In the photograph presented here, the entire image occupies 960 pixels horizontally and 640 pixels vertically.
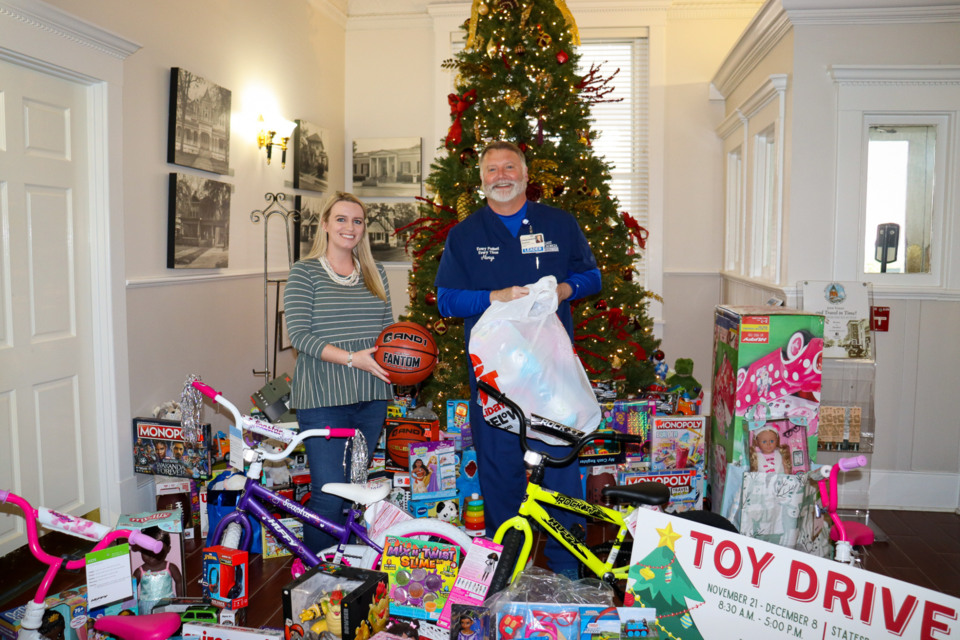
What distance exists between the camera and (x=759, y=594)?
156cm

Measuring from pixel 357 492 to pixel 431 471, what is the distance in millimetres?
1028

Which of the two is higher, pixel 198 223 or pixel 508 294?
pixel 198 223

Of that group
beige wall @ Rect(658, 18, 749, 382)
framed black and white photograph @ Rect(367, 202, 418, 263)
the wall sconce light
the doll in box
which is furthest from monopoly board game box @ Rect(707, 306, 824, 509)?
framed black and white photograph @ Rect(367, 202, 418, 263)

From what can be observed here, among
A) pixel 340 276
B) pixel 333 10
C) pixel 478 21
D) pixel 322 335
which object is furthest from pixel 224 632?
pixel 333 10

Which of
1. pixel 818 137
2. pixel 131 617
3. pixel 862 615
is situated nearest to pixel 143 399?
pixel 131 617

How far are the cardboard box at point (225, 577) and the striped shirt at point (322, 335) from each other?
0.58 metres

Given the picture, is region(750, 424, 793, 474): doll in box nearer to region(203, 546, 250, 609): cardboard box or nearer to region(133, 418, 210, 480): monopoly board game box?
region(203, 546, 250, 609): cardboard box

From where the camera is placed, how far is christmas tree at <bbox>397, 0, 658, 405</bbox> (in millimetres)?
3869

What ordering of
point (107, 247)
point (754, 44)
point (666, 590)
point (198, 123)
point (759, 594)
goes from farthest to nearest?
point (754, 44) → point (198, 123) → point (107, 247) → point (666, 590) → point (759, 594)

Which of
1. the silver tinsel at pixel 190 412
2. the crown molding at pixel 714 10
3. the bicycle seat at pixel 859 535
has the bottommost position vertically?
the bicycle seat at pixel 859 535

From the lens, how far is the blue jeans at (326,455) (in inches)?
98.7

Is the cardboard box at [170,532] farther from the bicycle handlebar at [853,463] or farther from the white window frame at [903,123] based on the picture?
the white window frame at [903,123]

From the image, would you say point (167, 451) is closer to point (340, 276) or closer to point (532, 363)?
point (340, 276)

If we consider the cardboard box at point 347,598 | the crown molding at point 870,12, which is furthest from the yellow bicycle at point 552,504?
the crown molding at point 870,12
